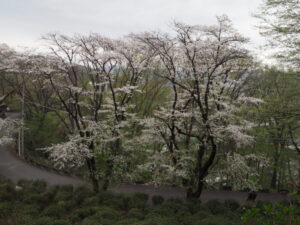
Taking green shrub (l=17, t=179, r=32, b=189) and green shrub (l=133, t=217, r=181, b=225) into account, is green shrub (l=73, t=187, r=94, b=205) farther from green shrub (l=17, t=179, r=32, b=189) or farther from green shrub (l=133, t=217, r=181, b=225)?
green shrub (l=133, t=217, r=181, b=225)

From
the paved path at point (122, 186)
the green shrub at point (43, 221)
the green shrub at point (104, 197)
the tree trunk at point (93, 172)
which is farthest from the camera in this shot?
the paved path at point (122, 186)

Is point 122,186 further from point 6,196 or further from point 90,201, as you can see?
point 6,196

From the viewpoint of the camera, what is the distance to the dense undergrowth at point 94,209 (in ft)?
17.5

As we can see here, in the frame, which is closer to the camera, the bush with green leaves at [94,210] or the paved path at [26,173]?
the bush with green leaves at [94,210]

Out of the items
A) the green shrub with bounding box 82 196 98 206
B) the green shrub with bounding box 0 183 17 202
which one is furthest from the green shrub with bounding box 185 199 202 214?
the green shrub with bounding box 0 183 17 202

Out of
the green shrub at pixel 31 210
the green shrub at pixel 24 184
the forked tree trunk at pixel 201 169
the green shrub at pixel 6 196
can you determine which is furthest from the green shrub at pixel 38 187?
the forked tree trunk at pixel 201 169

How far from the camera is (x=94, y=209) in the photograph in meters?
6.01

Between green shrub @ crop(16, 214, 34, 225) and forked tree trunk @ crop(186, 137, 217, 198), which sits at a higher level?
forked tree trunk @ crop(186, 137, 217, 198)

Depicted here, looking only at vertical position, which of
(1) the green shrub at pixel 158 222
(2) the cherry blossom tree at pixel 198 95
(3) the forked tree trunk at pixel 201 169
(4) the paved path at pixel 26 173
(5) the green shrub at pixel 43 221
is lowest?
(4) the paved path at pixel 26 173

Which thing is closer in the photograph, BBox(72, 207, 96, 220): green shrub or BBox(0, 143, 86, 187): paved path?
BBox(72, 207, 96, 220): green shrub

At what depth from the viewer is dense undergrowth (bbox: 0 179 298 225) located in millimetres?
5332

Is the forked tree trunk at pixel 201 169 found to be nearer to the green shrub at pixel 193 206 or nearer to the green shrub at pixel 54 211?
the green shrub at pixel 193 206

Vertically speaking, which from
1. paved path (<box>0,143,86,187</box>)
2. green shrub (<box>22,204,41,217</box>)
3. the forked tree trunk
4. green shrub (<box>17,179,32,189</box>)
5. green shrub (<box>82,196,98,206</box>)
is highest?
the forked tree trunk

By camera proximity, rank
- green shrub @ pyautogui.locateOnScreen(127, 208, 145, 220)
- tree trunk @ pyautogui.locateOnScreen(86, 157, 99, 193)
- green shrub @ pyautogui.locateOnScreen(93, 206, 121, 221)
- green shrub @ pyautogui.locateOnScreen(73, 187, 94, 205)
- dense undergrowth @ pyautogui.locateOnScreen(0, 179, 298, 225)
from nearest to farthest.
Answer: dense undergrowth @ pyautogui.locateOnScreen(0, 179, 298, 225) < green shrub @ pyautogui.locateOnScreen(93, 206, 121, 221) < green shrub @ pyautogui.locateOnScreen(127, 208, 145, 220) < green shrub @ pyautogui.locateOnScreen(73, 187, 94, 205) < tree trunk @ pyautogui.locateOnScreen(86, 157, 99, 193)
